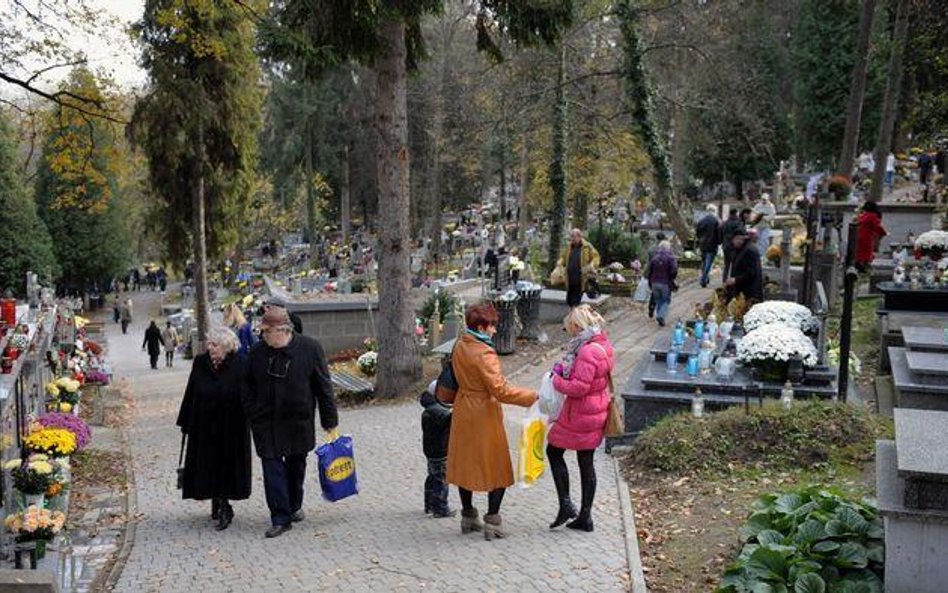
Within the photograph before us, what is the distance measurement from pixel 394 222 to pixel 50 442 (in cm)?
595

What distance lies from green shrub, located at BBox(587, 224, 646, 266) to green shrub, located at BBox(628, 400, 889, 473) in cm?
1721

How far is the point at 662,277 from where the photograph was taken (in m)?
17.0

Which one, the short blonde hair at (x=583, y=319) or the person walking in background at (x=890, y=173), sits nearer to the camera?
the short blonde hair at (x=583, y=319)

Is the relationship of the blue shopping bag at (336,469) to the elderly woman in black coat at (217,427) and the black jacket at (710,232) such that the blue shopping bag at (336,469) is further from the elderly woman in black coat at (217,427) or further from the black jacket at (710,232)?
the black jacket at (710,232)

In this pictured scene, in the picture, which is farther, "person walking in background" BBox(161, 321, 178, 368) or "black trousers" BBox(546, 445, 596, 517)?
"person walking in background" BBox(161, 321, 178, 368)

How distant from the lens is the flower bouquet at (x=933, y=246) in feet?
54.1

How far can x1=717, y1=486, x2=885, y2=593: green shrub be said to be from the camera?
557 centimetres

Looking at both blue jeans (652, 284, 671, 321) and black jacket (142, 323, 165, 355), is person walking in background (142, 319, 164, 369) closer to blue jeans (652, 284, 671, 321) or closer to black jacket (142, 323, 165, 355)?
black jacket (142, 323, 165, 355)

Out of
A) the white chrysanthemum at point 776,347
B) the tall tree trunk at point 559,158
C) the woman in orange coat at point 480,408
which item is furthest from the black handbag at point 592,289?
the woman in orange coat at point 480,408

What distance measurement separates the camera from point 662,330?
17188 millimetres

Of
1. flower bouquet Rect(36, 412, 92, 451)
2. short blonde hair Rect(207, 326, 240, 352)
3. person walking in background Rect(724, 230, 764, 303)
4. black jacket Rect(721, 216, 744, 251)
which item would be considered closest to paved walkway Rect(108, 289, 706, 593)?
short blonde hair Rect(207, 326, 240, 352)

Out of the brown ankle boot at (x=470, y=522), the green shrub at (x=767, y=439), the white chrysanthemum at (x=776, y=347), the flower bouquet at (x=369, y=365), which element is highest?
the white chrysanthemum at (x=776, y=347)

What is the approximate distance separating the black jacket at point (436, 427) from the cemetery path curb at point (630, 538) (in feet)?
4.92

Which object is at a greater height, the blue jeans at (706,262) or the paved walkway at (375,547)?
the blue jeans at (706,262)
